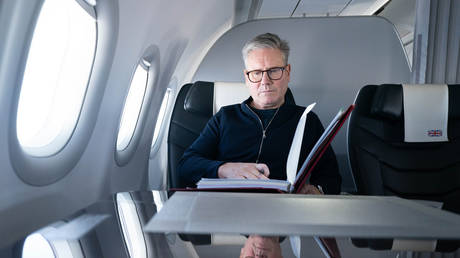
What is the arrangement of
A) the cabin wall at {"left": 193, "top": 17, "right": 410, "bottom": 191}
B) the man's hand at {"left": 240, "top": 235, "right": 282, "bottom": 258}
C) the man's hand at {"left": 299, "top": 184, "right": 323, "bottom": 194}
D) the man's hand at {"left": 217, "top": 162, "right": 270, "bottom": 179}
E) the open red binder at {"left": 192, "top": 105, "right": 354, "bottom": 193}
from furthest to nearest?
1. the cabin wall at {"left": 193, "top": 17, "right": 410, "bottom": 191}
2. the man's hand at {"left": 299, "top": 184, "right": 323, "bottom": 194}
3. the man's hand at {"left": 217, "top": 162, "right": 270, "bottom": 179}
4. the open red binder at {"left": 192, "top": 105, "right": 354, "bottom": 193}
5. the man's hand at {"left": 240, "top": 235, "right": 282, "bottom": 258}

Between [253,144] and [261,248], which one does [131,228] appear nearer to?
[261,248]

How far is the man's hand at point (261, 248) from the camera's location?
0.57 metres

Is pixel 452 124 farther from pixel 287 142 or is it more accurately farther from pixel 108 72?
pixel 108 72

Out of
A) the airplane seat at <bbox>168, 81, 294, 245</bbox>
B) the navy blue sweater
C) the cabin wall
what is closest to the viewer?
the navy blue sweater

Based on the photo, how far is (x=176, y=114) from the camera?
2.02 m

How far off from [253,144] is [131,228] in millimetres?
1150

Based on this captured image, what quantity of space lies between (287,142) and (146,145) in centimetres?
191

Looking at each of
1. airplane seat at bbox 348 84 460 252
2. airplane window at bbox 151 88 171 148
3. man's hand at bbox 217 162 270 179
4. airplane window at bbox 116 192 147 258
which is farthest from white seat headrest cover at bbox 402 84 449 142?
airplane window at bbox 151 88 171 148

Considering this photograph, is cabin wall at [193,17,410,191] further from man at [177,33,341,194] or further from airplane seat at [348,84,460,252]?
man at [177,33,341,194]

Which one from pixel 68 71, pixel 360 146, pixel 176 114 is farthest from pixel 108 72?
pixel 360 146

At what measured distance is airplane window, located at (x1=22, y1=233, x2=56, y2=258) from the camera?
58 centimetres

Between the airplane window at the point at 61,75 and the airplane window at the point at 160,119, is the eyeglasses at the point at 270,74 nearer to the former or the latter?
the airplane window at the point at 61,75

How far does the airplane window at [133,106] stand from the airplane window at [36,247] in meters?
2.45

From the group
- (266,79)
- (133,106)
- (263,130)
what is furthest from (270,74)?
(133,106)
